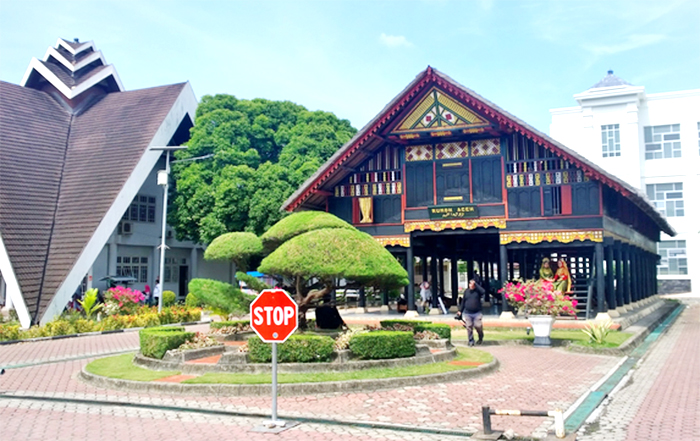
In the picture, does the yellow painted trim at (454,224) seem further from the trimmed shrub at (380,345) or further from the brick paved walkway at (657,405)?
the trimmed shrub at (380,345)

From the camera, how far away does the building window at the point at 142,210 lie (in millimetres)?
39150

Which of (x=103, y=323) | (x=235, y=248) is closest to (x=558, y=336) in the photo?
(x=235, y=248)

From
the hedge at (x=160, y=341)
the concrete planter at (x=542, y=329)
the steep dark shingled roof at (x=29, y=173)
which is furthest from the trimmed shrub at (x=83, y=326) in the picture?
the concrete planter at (x=542, y=329)

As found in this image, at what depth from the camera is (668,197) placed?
4872 centimetres

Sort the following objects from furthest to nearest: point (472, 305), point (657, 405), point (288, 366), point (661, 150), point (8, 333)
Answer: point (661, 150) → point (8, 333) → point (472, 305) → point (288, 366) → point (657, 405)

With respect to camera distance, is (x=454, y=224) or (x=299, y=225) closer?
(x=299, y=225)

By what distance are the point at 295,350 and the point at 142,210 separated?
100ft

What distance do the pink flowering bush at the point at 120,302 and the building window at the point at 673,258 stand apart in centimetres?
4154

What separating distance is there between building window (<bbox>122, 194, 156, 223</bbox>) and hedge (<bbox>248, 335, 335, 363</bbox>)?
2917cm

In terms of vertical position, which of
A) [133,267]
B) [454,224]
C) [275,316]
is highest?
[454,224]

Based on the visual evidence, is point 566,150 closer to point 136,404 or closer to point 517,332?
point 517,332

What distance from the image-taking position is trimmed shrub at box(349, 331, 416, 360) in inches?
500

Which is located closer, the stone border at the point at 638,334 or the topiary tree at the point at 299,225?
the topiary tree at the point at 299,225

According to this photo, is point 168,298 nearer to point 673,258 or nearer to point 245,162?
point 245,162
